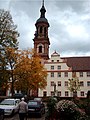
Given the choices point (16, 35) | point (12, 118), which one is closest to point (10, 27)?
point (16, 35)

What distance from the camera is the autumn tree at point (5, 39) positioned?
120ft

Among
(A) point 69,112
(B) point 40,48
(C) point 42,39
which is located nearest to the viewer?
(A) point 69,112

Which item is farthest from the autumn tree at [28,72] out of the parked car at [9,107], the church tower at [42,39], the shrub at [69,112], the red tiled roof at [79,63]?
the shrub at [69,112]

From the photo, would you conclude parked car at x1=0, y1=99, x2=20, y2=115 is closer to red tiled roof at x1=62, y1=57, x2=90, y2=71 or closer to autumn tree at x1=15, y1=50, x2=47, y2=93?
autumn tree at x1=15, y1=50, x2=47, y2=93

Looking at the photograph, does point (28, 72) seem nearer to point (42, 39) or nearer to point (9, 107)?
point (9, 107)

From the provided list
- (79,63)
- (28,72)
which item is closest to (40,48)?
(79,63)

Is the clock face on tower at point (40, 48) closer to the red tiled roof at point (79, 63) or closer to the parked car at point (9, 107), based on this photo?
the red tiled roof at point (79, 63)

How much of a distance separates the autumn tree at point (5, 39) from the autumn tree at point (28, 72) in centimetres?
622

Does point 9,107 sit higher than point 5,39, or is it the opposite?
point 5,39

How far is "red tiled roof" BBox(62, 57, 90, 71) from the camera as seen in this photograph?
71.0 m

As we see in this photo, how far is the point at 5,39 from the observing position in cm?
3706

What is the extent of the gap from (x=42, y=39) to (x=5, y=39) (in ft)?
128

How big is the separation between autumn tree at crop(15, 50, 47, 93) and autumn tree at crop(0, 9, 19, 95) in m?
6.22

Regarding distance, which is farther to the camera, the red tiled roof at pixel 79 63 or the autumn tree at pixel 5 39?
the red tiled roof at pixel 79 63
